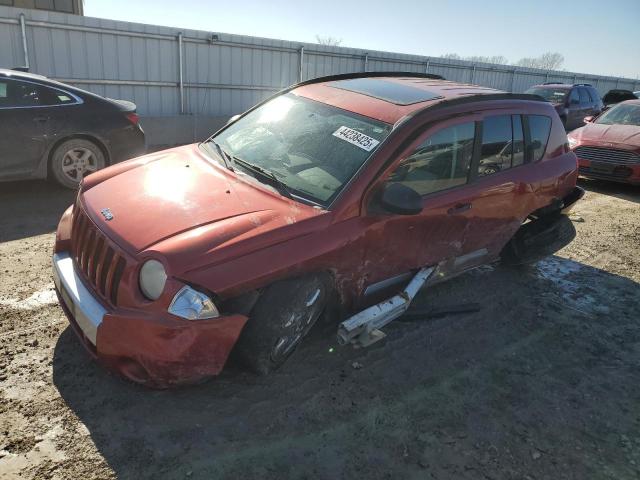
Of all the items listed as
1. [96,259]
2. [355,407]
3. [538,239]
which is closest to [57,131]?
[96,259]

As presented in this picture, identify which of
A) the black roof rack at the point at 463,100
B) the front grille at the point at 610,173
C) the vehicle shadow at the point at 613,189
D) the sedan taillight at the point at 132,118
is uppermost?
the black roof rack at the point at 463,100

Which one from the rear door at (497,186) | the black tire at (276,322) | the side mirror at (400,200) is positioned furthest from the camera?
the rear door at (497,186)

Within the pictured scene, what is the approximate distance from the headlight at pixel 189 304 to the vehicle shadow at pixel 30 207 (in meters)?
3.36

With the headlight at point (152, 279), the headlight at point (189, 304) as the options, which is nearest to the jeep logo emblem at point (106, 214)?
the headlight at point (152, 279)

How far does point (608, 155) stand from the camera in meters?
8.88

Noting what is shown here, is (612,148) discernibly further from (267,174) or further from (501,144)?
(267,174)

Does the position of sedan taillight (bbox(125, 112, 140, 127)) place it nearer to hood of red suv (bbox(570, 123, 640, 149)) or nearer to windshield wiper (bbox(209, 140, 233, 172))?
windshield wiper (bbox(209, 140, 233, 172))

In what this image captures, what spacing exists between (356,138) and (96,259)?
1.83m

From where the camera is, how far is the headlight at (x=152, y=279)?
256 cm

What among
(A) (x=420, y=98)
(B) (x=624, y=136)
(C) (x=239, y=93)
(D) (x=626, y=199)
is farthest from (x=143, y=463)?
(C) (x=239, y=93)

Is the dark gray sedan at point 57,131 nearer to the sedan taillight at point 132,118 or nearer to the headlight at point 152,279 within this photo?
the sedan taillight at point 132,118

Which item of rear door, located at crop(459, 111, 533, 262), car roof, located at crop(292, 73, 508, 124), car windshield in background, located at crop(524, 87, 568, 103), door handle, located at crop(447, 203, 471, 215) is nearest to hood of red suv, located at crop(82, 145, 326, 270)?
car roof, located at crop(292, 73, 508, 124)

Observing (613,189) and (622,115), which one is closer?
(613,189)

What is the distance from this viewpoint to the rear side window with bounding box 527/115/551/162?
175 inches
